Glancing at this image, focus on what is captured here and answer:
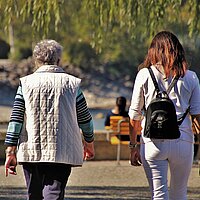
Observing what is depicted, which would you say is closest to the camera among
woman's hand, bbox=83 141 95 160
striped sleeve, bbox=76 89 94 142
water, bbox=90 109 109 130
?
striped sleeve, bbox=76 89 94 142

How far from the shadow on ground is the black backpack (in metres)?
3.59

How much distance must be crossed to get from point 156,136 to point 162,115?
17 cm

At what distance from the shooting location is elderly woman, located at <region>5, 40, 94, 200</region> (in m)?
6.20

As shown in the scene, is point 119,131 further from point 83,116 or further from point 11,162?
point 11,162

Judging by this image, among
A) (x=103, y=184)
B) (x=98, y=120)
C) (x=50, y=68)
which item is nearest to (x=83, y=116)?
(x=50, y=68)

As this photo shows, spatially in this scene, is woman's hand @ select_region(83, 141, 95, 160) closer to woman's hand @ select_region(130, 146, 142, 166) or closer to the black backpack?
woman's hand @ select_region(130, 146, 142, 166)

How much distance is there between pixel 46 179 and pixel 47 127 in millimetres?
377

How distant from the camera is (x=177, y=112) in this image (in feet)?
20.3

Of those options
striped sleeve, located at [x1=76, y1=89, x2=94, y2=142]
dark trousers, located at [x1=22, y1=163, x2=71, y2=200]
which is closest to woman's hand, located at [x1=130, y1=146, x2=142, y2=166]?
striped sleeve, located at [x1=76, y1=89, x2=94, y2=142]

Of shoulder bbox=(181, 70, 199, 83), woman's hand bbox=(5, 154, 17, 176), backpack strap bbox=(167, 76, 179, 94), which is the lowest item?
woman's hand bbox=(5, 154, 17, 176)

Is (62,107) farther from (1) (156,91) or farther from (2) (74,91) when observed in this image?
(1) (156,91)

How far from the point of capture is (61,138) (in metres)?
6.22

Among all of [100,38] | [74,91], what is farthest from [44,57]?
[100,38]

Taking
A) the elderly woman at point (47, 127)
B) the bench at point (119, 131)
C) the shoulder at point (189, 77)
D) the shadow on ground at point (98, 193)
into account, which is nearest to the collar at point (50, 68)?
the elderly woman at point (47, 127)
